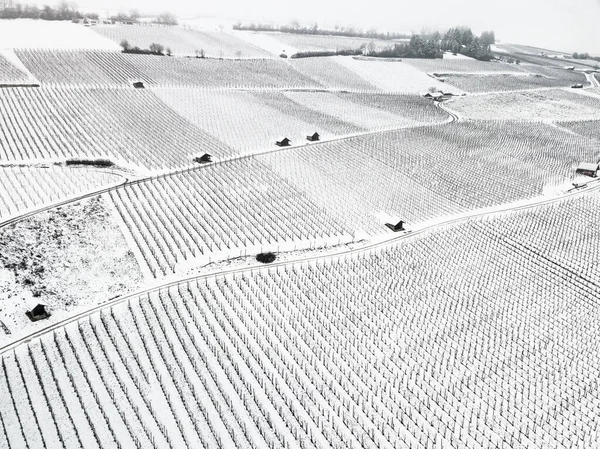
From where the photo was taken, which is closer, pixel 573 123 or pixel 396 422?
pixel 396 422

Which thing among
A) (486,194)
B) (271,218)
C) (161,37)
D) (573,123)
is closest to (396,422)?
(271,218)

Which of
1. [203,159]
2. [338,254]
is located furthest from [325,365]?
[203,159]

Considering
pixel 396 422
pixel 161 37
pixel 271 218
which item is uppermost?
pixel 161 37

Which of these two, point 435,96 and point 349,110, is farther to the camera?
point 435,96

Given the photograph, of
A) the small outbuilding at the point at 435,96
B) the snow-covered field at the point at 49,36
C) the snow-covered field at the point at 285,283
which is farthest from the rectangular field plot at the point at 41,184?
the small outbuilding at the point at 435,96

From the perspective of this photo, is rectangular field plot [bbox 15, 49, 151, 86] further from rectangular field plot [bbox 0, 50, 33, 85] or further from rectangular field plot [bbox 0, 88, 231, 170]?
rectangular field plot [bbox 0, 88, 231, 170]

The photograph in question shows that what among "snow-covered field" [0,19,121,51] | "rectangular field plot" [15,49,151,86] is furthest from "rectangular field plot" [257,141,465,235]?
"snow-covered field" [0,19,121,51]

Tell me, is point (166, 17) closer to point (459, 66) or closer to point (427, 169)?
point (459, 66)

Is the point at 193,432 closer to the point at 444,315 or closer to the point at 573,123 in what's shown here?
the point at 444,315
